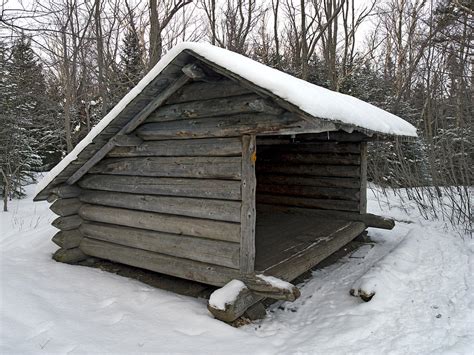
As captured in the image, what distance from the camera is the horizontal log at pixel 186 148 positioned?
4.12 meters

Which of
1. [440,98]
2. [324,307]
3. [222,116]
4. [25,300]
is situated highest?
[440,98]

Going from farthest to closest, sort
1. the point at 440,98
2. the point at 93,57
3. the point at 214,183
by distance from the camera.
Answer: the point at 93,57, the point at 440,98, the point at 214,183

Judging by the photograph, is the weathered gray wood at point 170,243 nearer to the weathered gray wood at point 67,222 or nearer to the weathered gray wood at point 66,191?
the weathered gray wood at point 67,222

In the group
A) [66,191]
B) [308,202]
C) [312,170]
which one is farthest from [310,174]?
[66,191]

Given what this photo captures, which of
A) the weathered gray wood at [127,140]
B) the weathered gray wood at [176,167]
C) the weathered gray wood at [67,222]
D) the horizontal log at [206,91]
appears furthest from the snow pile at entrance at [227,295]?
the weathered gray wood at [67,222]

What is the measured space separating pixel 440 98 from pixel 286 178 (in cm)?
545

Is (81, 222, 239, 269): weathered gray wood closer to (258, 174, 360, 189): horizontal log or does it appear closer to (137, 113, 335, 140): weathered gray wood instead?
(137, 113, 335, 140): weathered gray wood

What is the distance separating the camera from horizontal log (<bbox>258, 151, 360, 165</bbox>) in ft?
23.4

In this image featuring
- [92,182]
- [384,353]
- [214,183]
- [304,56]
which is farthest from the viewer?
[304,56]

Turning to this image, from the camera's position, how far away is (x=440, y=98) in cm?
973

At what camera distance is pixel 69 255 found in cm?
557

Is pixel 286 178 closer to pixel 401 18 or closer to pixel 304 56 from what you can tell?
pixel 304 56

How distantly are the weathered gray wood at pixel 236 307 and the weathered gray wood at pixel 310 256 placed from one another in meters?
0.41

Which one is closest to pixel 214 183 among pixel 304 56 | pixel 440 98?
pixel 440 98
